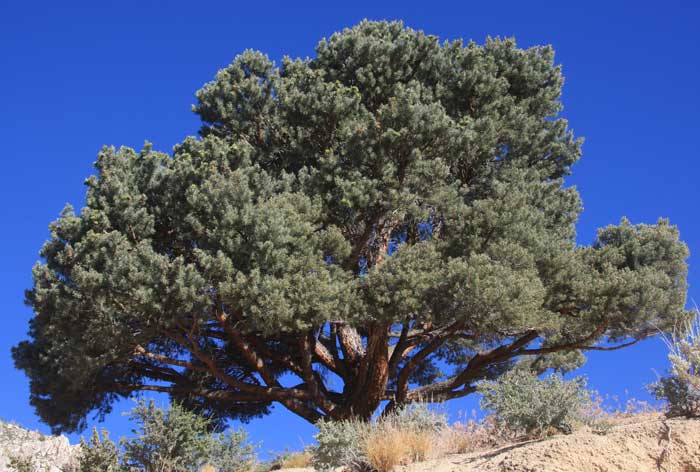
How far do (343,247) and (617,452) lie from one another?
255 inches

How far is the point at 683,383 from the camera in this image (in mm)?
9328

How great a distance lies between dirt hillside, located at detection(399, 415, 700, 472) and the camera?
7887 mm

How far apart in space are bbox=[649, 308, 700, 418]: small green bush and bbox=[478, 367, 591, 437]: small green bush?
38.3 inches

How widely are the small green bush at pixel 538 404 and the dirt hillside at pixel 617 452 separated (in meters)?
0.79

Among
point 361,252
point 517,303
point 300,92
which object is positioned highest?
point 300,92

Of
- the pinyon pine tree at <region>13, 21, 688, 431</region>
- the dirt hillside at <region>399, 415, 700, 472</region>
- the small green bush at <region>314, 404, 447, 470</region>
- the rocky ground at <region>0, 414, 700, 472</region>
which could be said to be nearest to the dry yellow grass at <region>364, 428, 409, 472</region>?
the small green bush at <region>314, 404, 447, 470</region>

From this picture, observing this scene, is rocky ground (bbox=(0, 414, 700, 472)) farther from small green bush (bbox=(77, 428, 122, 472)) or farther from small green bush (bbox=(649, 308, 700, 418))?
small green bush (bbox=(77, 428, 122, 472))

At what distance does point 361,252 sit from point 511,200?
3.08 m

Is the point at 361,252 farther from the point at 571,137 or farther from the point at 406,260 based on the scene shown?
the point at 571,137

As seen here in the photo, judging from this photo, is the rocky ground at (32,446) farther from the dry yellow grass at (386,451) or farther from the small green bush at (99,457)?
the dry yellow grass at (386,451)

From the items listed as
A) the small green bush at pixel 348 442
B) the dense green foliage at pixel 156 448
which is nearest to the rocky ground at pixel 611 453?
the small green bush at pixel 348 442

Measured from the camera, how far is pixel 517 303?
12367mm

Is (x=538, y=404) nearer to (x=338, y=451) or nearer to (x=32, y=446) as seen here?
(x=338, y=451)

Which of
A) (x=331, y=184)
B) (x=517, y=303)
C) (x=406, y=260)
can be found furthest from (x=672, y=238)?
(x=331, y=184)
